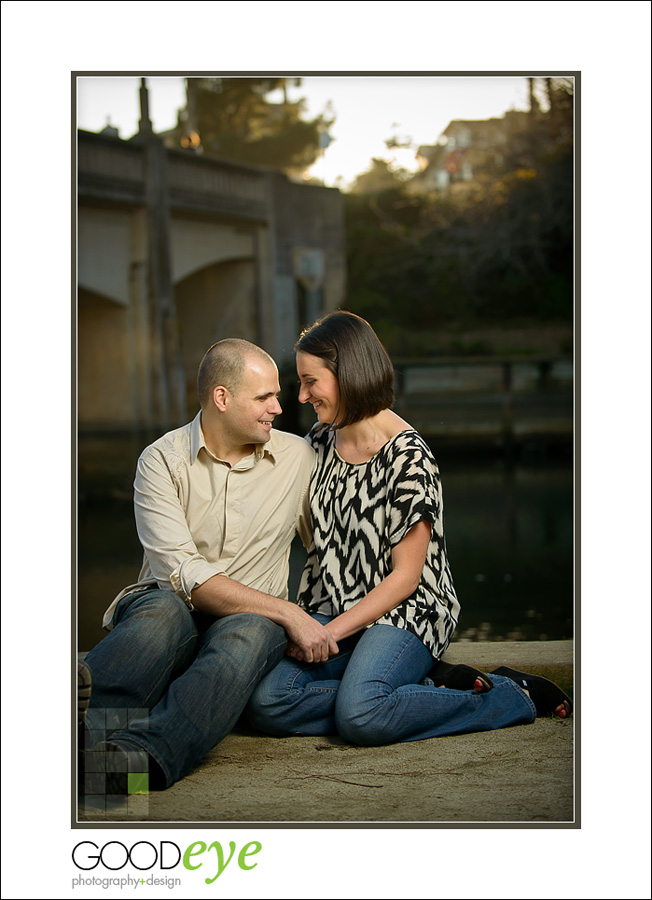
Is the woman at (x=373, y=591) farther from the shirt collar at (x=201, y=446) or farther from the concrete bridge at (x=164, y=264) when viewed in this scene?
the concrete bridge at (x=164, y=264)

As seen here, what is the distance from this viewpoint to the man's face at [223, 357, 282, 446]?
2.69 meters

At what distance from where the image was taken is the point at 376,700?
2.53 meters

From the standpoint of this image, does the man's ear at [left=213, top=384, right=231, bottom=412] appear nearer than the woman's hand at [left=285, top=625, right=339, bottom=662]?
No

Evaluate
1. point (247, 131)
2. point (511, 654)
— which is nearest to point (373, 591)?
point (511, 654)

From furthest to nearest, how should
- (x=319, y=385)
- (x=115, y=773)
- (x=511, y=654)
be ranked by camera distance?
(x=511, y=654)
(x=319, y=385)
(x=115, y=773)

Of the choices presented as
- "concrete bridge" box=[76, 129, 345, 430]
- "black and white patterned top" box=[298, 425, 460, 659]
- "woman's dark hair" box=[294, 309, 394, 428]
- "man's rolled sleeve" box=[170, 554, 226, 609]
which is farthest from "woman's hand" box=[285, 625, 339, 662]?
"concrete bridge" box=[76, 129, 345, 430]

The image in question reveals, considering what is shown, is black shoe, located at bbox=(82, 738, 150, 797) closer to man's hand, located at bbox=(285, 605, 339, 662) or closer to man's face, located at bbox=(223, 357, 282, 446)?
man's hand, located at bbox=(285, 605, 339, 662)

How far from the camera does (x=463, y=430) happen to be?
1825cm

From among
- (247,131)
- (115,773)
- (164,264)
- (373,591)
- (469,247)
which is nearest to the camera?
(115,773)

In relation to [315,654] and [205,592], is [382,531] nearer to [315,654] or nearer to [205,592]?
[315,654]

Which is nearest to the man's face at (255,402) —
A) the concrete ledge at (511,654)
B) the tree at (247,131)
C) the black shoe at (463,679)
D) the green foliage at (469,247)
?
the black shoe at (463,679)

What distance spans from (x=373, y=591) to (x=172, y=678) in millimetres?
565

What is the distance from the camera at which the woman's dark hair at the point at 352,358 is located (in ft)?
8.93

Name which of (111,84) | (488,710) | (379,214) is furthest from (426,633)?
(379,214)
